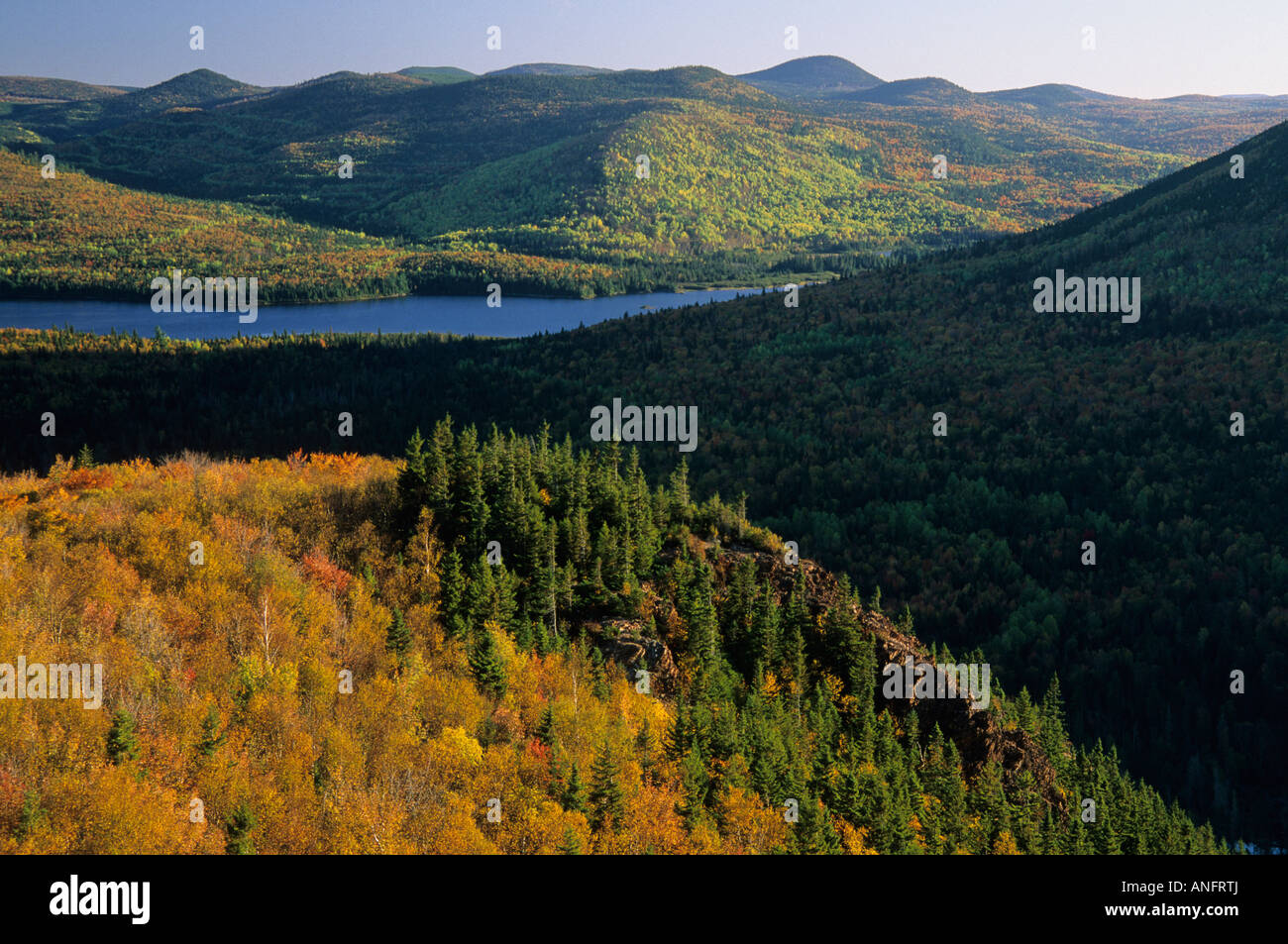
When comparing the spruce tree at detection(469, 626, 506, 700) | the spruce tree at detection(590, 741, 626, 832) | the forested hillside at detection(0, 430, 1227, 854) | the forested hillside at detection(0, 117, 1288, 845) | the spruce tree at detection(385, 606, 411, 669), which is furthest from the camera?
the forested hillside at detection(0, 117, 1288, 845)

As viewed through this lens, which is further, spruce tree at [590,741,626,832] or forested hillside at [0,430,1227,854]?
spruce tree at [590,741,626,832]

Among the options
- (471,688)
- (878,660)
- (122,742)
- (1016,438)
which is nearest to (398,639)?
(471,688)

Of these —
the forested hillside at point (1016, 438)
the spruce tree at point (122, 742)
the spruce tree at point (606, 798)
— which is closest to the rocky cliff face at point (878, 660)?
the spruce tree at point (606, 798)

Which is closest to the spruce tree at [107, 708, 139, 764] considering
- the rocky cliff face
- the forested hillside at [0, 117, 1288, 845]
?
the rocky cliff face

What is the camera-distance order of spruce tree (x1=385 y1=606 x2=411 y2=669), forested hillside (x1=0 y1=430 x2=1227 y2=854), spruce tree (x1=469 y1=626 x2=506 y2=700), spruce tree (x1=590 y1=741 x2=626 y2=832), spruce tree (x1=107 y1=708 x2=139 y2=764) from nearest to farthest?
1. spruce tree (x1=107 y1=708 x2=139 y2=764)
2. forested hillside (x1=0 y1=430 x2=1227 y2=854)
3. spruce tree (x1=590 y1=741 x2=626 y2=832)
4. spruce tree (x1=385 y1=606 x2=411 y2=669)
5. spruce tree (x1=469 y1=626 x2=506 y2=700)

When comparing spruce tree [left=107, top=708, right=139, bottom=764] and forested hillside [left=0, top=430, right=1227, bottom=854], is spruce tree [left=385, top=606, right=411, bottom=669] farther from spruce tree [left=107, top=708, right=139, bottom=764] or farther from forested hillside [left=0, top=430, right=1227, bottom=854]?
spruce tree [left=107, top=708, right=139, bottom=764]

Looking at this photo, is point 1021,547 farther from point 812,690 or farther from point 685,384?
point 685,384

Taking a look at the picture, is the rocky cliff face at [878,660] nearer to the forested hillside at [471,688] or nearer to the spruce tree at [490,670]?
the forested hillside at [471,688]
